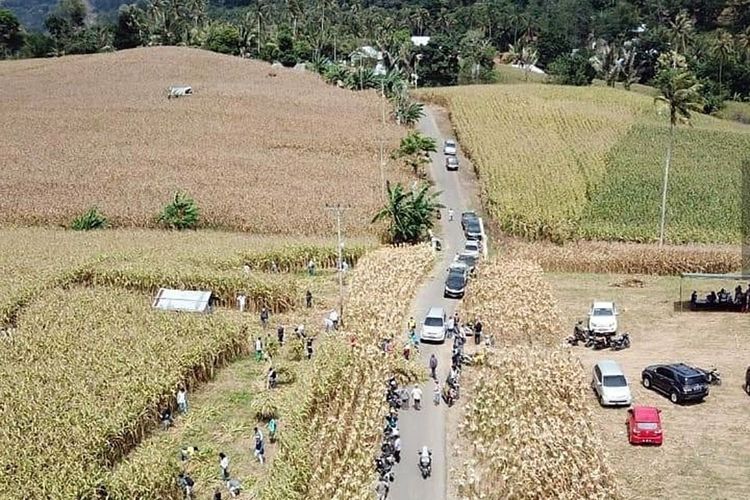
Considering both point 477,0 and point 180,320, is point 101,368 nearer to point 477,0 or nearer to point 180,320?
point 180,320

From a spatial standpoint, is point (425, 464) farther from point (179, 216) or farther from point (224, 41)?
point (224, 41)

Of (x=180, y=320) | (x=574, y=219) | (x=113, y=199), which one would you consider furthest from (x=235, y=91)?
(x=180, y=320)

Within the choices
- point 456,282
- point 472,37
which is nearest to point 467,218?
point 456,282

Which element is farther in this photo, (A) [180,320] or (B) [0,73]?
(B) [0,73]

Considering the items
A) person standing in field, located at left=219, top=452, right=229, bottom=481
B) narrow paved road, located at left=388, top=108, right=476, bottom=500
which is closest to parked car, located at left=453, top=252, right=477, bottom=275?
narrow paved road, located at left=388, top=108, right=476, bottom=500

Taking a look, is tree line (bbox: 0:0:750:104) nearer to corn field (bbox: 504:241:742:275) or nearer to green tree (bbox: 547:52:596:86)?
green tree (bbox: 547:52:596:86)
